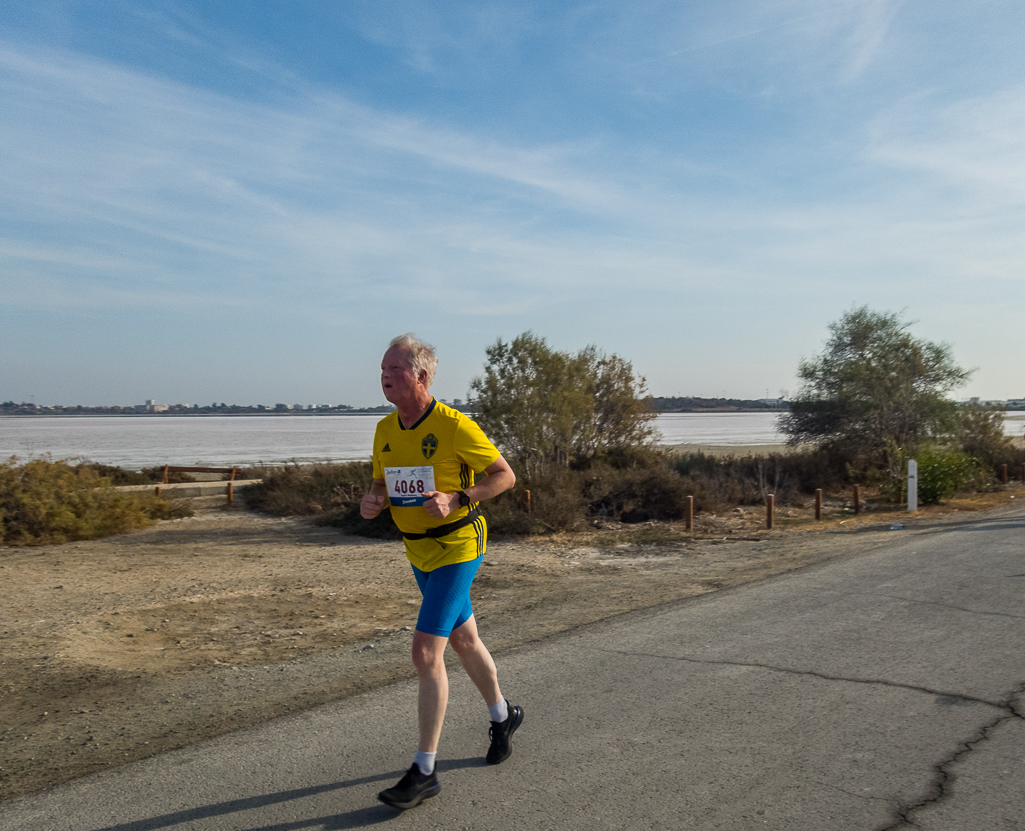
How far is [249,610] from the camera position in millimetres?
7988

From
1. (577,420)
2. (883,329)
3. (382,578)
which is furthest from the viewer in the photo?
(883,329)

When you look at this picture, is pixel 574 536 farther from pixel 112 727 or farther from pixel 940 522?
pixel 112 727

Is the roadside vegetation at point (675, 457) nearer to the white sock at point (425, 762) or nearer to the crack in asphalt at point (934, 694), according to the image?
the crack in asphalt at point (934, 694)

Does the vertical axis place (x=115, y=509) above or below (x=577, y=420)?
below

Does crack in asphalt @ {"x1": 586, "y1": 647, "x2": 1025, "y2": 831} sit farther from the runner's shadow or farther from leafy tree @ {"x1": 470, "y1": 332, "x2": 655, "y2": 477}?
leafy tree @ {"x1": 470, "y1": 332, "x2": 655, "y2": 477}

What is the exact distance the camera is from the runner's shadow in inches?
127

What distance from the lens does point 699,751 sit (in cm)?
389

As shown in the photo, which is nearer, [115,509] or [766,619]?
[766,619]

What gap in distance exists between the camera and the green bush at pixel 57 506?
12773 mm

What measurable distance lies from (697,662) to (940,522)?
10.7 meters

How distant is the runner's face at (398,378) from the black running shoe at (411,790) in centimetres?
159

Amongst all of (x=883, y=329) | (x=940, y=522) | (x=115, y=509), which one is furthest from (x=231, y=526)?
(x=883, y=329)

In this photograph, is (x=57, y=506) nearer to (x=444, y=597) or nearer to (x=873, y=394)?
(x=444, y=597)

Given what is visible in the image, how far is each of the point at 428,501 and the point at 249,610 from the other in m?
5.41
